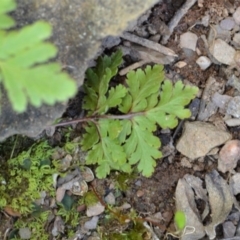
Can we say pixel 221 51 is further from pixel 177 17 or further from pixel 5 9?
pixel 5 9

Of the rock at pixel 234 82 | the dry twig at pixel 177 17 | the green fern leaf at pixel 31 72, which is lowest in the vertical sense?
the rock at pixel 234 82

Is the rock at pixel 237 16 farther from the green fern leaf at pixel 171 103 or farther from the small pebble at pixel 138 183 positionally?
the small pebble at pixel 138 183

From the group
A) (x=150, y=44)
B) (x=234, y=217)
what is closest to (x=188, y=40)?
(x=150, y=44)

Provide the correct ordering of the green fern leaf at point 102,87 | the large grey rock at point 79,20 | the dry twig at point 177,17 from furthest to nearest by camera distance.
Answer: the dry twig at point 177,17 → the green fern leaf at point 102,87 → the large grey rock at point 79,20

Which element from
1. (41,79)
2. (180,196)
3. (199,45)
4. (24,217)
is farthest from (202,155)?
(41,79)

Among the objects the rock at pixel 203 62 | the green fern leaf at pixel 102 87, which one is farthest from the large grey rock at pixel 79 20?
the rock at pixel 203 62

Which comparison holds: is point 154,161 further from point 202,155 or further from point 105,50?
point 105,50
